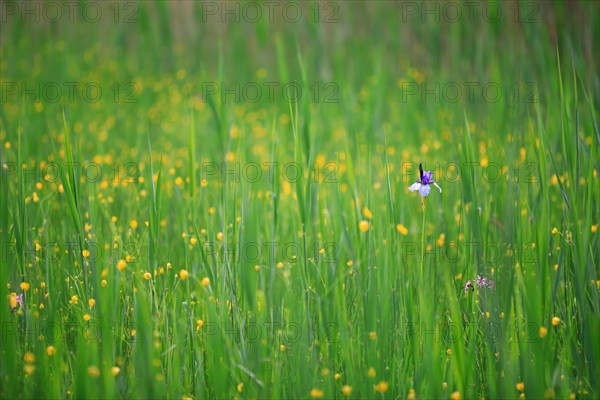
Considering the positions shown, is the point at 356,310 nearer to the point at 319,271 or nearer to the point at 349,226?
the point at 319,271

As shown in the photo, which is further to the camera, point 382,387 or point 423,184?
point 423,184

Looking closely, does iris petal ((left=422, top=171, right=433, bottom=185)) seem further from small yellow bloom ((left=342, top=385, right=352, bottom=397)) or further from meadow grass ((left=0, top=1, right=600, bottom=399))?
small yellow bloom ((left=342, top=385, right=352, bottom=397))

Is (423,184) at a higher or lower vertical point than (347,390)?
higher

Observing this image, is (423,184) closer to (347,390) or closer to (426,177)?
(426,177)

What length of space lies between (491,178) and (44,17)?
6.05 meters

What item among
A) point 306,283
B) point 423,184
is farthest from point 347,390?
point 423,184

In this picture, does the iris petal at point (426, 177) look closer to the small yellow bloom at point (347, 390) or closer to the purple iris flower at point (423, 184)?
the purple iris flower at point (423, 184)

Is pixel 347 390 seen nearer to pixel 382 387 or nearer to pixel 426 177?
pixel 382 387

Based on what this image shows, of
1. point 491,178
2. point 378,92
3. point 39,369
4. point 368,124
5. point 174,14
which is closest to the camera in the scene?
point 39,369

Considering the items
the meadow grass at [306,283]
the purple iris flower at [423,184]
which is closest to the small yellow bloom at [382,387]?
the meadow grass at [306,283]

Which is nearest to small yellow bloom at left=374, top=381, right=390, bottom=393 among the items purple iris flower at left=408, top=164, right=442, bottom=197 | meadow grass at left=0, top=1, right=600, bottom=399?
meadow grass at left=0, top=1, right=600, bottom=399

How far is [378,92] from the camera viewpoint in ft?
17.5

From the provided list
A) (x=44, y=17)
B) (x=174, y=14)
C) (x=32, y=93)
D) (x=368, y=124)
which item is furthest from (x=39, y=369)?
(x=44, y=17)

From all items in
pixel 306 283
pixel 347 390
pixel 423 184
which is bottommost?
pixel 347 390
